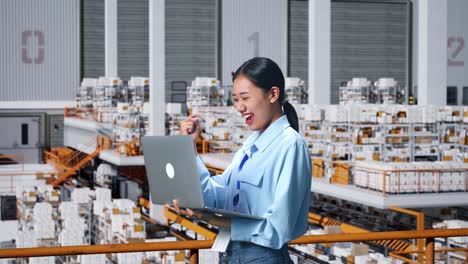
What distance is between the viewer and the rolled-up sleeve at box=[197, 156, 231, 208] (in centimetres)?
292

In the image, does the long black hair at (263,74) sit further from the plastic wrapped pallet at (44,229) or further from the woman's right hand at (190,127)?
the plastic wrapped pallet at (44,229)

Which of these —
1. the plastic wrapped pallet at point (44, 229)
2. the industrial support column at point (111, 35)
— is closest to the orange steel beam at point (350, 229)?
the plastic wrapped pallet at point (44, 229)

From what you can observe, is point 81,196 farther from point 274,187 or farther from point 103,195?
point 274,187

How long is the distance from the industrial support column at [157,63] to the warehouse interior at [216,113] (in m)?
0.05

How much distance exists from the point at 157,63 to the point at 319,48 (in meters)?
5.87

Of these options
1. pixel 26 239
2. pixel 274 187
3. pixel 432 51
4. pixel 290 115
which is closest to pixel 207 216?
pixel 274 187

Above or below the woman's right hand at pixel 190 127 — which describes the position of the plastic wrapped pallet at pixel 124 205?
below

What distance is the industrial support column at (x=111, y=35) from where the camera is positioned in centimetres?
3222

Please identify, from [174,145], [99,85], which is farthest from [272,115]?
[99,85]

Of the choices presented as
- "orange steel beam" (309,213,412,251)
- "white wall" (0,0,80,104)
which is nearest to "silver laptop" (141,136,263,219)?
"orange steel beam" (309,213,412,251)

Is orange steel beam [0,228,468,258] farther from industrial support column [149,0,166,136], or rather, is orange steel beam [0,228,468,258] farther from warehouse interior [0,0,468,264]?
industrial support column [149,0,166,136]

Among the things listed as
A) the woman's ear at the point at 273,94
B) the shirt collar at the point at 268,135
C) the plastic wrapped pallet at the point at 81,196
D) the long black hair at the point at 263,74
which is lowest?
the plastic wrapped pallet at the point at 81,196

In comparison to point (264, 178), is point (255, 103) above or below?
above

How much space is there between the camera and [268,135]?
2844 millimetres
